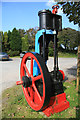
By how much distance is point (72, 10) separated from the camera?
350 cm

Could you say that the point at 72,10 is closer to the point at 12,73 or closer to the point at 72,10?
the point at 72,10

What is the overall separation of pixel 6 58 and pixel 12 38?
10.9m

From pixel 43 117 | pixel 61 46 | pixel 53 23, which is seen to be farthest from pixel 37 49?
pixel 61 46

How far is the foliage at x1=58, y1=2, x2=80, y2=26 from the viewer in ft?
11.2

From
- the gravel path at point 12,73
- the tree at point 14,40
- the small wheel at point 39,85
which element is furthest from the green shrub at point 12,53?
the small wheel at point 39,85

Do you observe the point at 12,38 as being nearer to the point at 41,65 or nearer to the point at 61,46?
the point at 61,46

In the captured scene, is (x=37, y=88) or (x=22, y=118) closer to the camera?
(x=22, y=118)

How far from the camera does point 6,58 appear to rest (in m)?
14.0

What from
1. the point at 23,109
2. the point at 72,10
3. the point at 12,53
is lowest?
the point at 23,109

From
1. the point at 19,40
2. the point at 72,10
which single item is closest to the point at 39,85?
the point at 72,10

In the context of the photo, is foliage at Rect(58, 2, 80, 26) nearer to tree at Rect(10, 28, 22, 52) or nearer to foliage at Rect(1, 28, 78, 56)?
foliage at Rect(1, 28, 78, 56)

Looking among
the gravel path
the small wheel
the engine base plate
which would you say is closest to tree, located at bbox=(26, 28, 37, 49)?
the gravel path

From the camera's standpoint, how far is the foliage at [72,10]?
3.41 m

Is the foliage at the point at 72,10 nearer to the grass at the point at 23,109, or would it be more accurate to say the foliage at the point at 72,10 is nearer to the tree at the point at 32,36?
the grass at the point at 23,109
